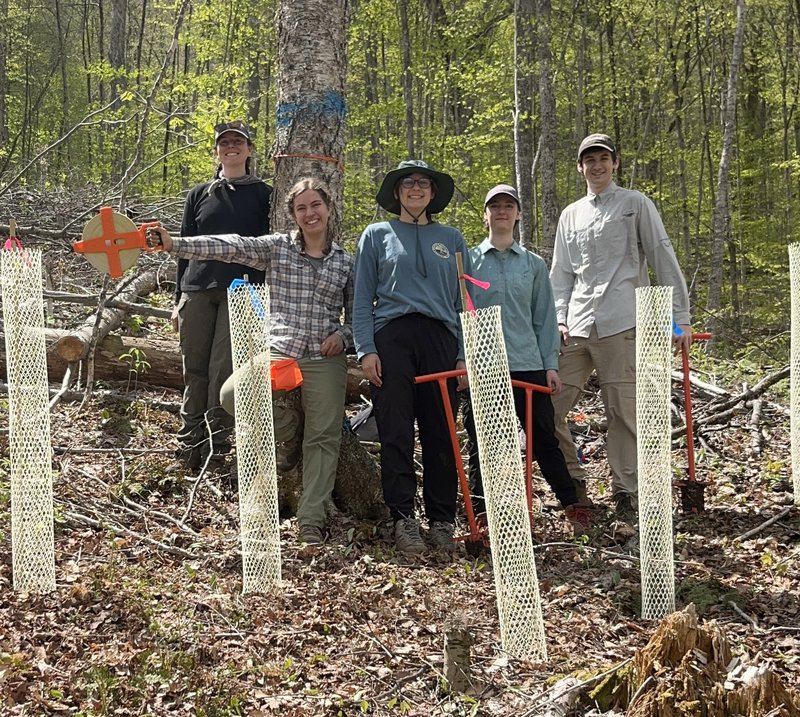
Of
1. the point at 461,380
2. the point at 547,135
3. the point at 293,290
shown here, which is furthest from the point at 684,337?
the point at 547,135

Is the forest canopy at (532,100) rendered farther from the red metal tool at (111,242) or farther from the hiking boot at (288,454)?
the red metal tool at (111,242)

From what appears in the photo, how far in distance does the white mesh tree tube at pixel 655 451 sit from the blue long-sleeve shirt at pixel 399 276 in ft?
3.68

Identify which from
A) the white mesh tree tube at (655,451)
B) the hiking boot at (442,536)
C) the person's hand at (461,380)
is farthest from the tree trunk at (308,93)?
the white mesh tree tube at (655,451)

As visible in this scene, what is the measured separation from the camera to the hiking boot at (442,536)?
14.1 ft

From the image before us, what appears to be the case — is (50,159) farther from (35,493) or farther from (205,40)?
(35,493)

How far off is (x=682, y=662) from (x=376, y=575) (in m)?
1.75

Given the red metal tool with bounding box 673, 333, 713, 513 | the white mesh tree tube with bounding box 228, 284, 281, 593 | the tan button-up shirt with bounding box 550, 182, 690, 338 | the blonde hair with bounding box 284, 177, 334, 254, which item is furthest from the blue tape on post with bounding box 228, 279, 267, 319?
the red metal tool with bounding box 673, 333, 713, 513

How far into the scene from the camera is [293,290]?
444 cm

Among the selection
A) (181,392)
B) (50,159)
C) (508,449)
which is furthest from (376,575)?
(50,159)

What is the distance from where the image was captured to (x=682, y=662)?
2521 millimetres

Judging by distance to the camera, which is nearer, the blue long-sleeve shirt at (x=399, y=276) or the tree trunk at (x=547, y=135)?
the blue long-sleeve shirt at (x=399, y=276)

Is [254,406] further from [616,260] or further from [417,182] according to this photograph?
[616,260]

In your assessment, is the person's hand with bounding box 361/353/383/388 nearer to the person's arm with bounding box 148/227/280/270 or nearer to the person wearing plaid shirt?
the person wearing plaid shirt

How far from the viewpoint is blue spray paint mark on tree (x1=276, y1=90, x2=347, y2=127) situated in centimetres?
479
